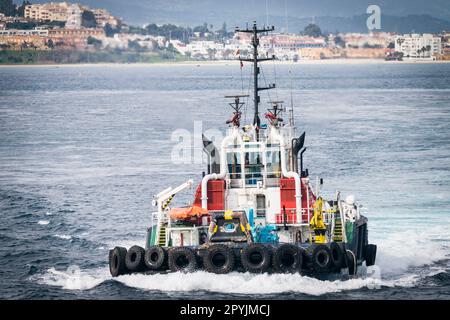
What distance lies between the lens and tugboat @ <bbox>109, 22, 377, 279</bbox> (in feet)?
134

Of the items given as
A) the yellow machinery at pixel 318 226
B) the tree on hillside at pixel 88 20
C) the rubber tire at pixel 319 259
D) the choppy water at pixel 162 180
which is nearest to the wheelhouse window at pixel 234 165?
the yellow machinery at pixel 318 226

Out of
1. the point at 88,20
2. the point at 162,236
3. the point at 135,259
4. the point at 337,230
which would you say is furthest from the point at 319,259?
the point at 88,20

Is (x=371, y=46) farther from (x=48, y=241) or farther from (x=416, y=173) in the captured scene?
(x=48, y=241)

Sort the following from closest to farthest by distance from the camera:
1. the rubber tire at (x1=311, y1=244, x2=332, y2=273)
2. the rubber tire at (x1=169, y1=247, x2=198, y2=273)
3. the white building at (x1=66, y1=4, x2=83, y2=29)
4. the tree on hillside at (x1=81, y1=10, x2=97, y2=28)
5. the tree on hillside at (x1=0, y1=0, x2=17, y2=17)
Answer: the rubber tire at (x1=311, y1=244, x2=332, y2=273) → the rubber tire at (x1=169, y1=247, x2=198, y2=273) → the tree on hillside at (x1=81, y1=10, x2=97, y2=28) → the white building at (x1=66, y1=4, x2=83, y2=29) → the tree on hillside at (x1=0, y1=0, x2=17, y2=17)

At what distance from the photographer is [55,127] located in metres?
102

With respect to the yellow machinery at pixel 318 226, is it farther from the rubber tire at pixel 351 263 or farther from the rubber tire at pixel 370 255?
the rubber tire at pixel 370 255

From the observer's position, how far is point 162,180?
68312mm

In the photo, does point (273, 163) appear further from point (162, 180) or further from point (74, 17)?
point (74, 17)

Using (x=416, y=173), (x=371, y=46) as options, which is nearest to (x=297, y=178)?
(x=416, y=173)

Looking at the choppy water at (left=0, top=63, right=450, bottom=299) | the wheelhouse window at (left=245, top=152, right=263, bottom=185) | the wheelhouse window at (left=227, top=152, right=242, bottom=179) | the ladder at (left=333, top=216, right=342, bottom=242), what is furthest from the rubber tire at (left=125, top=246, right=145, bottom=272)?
the ladder at (left=333, top=216, right=342, bottom=242)

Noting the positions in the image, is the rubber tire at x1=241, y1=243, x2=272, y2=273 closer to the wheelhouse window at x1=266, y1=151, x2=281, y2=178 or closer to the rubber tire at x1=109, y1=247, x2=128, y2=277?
the rubber tire at x1=109, y1=247, x2=128, y2=277

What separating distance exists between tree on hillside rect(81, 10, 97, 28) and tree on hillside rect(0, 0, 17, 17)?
15.6 m

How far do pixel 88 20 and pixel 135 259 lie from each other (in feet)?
428

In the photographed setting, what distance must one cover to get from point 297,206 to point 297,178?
1.11 m
